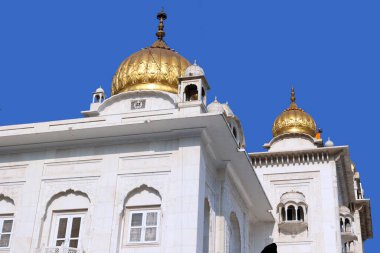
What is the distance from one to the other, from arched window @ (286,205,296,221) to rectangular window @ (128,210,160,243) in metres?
8.91

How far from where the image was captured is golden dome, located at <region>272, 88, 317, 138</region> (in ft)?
82.1

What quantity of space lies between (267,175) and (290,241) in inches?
110

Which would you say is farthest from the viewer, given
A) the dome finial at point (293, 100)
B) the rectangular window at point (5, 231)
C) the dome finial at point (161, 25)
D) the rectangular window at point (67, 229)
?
the dome finial at point (293, 100)

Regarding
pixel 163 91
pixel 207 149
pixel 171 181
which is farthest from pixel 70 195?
Answer: pixel 163 91

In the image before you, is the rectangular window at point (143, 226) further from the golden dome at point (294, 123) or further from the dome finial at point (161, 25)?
the golden dome at point (294, 123)

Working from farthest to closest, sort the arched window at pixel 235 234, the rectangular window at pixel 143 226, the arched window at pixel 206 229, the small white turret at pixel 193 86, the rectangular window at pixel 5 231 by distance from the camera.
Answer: the arched window at pixel 235 234, the small white turret at pixel 193 86, the arched window at pixel 206 229, the rectangular window at pixel 5 231, the rectangular window at pixel 143 226

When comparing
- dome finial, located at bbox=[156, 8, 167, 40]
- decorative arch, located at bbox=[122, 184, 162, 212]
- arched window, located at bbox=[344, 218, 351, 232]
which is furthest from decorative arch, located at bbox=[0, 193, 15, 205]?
arched window, located at bbox=[344, 218, 351, 232]

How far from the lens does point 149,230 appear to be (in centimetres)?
1474

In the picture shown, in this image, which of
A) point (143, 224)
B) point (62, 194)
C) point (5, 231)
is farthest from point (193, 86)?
point (5, 231)

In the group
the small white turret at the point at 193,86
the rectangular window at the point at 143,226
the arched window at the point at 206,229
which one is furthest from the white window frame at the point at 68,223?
the small white turret at the point at 193,86

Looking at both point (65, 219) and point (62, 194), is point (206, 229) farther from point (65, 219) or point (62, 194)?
point (62, 194)

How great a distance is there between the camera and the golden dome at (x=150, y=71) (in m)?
19.4

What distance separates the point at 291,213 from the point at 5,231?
11.1 meters

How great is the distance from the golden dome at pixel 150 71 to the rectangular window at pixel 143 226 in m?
5.34
